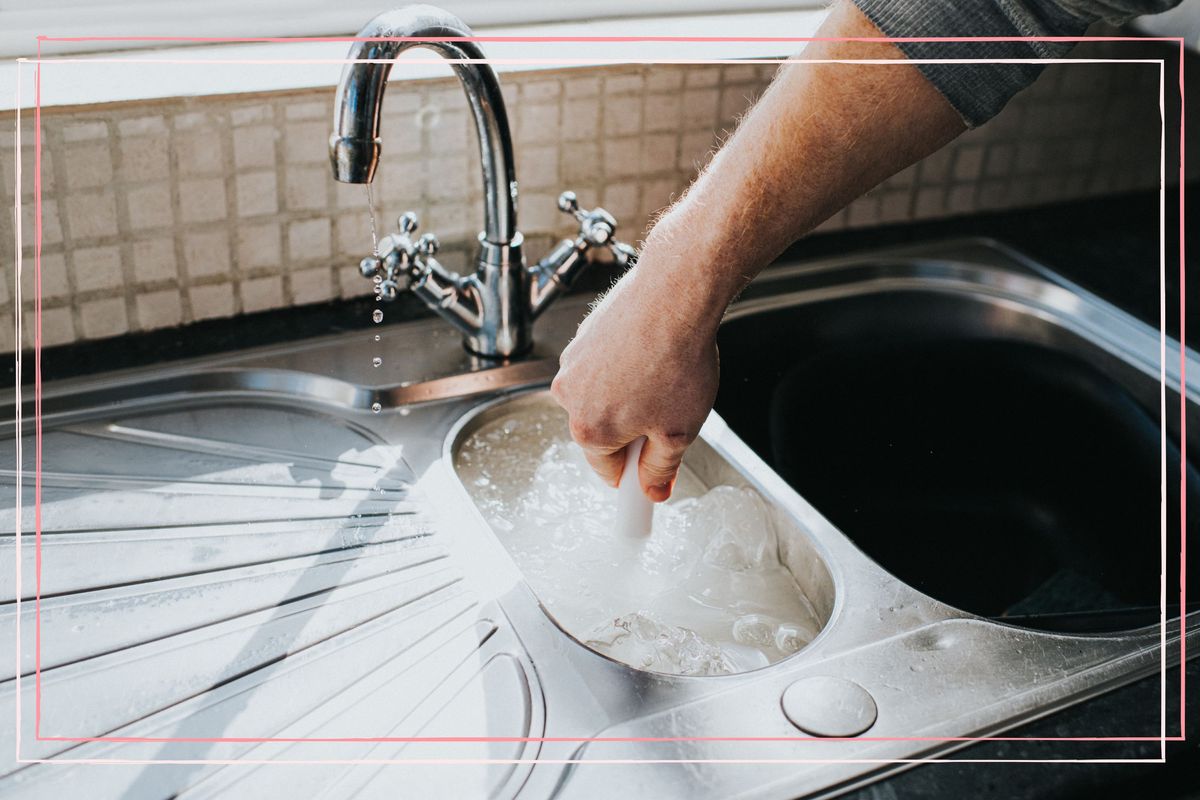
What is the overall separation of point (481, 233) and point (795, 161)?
0.43 m

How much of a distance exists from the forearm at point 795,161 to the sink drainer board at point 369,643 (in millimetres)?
245

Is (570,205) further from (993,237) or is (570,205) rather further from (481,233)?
(993,237)

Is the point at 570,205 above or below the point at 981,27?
below

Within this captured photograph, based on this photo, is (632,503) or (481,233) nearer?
(632,503)

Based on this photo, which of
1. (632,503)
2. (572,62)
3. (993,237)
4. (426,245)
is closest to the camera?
(632,503)

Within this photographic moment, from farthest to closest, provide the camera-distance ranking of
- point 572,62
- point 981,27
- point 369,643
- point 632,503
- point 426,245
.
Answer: point 572,62
point 426,245
point 632,503
point 369,643
point 981,27

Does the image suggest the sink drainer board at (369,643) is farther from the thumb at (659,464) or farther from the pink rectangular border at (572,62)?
the thumb at (659,464)

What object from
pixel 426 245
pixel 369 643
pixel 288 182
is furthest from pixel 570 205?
pixel 369 643

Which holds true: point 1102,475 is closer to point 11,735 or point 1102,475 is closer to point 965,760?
point 965,760

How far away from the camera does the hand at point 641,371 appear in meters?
0.73

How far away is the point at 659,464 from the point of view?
2.68 ft

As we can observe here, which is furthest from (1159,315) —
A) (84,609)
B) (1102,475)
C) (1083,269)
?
(84,609)

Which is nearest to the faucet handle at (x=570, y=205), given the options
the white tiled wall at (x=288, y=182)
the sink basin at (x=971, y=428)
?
the white tiled wall at (x=288, y=182)

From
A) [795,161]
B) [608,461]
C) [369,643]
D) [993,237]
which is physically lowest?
[369,643]
